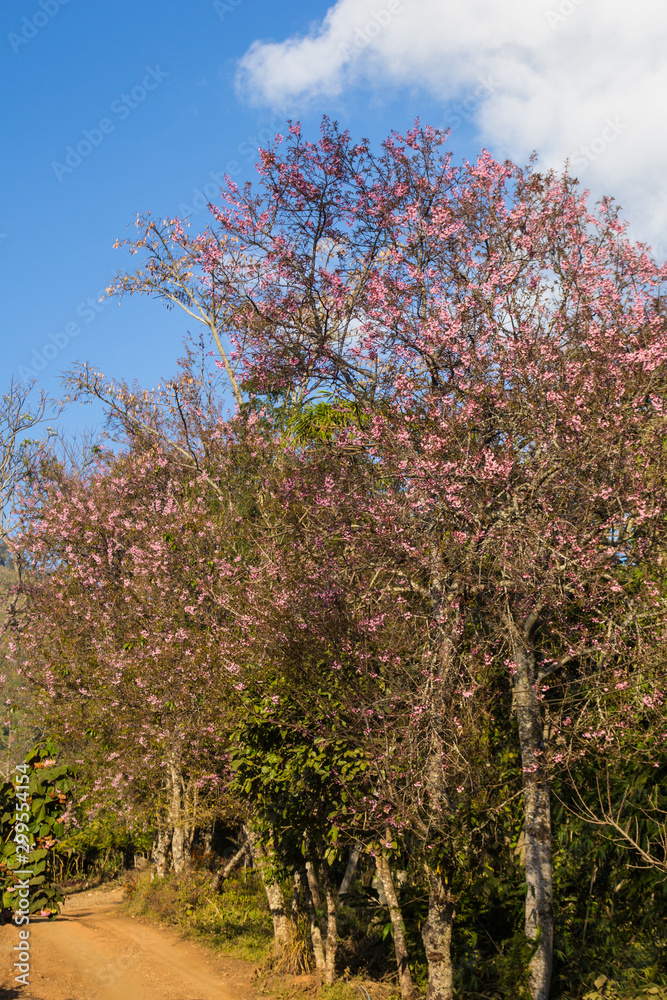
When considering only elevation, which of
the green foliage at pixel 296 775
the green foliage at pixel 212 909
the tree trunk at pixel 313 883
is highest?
the green foliage at pixel 296 775

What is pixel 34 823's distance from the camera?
13.7 metres

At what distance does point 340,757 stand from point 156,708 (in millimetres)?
6560

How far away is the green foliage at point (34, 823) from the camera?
1259 centimetres

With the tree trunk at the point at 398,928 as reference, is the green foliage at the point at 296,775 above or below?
above

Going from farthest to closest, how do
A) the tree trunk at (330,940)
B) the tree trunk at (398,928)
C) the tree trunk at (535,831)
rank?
the tree trunk at (330,940) < the tree trunk at (398,928) < the tree trunk at (535,831)

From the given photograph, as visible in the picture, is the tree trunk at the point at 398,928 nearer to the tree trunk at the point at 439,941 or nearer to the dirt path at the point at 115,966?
the tree trunk at the point at 439,941

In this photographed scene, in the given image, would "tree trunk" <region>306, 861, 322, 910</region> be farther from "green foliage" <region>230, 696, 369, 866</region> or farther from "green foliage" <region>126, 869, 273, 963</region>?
"green foliage" <region>126, 869, 273, 963</region>

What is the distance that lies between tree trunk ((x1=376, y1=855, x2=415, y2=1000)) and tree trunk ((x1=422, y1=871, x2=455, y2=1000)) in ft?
2.13

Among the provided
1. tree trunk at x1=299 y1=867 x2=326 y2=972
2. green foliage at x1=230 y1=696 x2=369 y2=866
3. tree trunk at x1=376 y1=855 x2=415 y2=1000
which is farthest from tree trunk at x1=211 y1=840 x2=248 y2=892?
tree trunk at x1=376 y1=855 x2=415 y2=1000

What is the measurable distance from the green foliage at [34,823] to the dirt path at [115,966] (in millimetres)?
487

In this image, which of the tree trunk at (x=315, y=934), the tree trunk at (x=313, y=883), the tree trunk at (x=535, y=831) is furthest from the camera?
the tree trunk at (x=313, y=883)

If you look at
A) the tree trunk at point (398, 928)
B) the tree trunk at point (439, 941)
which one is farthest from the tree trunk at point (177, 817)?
the tree trunk at point (439, 941)

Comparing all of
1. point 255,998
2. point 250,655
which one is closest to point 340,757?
point 250,655

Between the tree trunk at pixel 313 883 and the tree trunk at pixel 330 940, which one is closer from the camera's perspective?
the tree trunk at pixel 330 940
